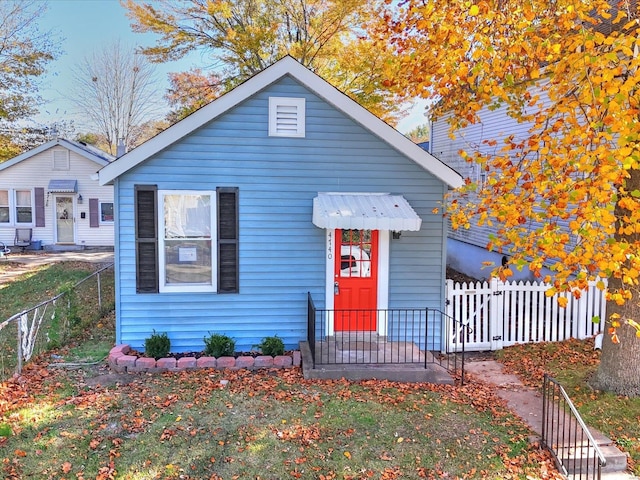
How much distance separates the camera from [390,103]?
17719 mm

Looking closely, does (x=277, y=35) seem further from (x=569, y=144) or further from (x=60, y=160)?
(x=569, y=144)

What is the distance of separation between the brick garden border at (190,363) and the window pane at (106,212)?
50.8 feet

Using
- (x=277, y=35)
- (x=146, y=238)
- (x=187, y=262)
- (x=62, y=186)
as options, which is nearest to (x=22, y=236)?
(x=62, y=186)

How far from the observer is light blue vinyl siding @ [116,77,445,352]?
26.1 ft

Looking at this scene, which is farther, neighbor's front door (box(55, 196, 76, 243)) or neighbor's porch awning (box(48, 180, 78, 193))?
neighbor's front door (box(55, 196, 76, 243))

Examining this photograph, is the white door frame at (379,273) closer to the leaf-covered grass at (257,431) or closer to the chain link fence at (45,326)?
the leaf-covered grass at (257,431)

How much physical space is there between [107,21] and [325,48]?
63.5 feet

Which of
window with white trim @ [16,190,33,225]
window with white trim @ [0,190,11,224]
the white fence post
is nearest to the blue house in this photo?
the white fence post

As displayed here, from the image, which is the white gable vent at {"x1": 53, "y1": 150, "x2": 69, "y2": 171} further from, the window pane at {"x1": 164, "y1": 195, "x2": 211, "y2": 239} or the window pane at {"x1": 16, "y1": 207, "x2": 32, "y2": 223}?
A: the window pane at {"x1": 164, "y1": 195, "x2": 211, "y2": 239}

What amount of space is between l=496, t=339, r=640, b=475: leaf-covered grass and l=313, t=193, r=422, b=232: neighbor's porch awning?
3.23 meters

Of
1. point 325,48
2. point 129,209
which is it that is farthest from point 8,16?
point 129,209

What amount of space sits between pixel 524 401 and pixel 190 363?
5.21m

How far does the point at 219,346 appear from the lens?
25.7ft

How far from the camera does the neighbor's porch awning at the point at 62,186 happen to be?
789 inches
